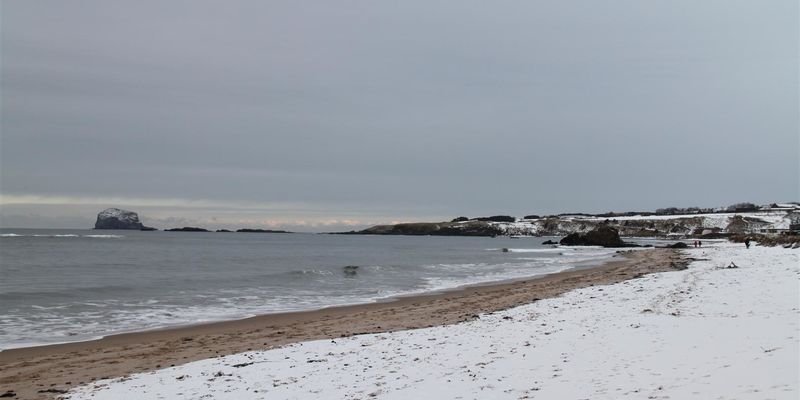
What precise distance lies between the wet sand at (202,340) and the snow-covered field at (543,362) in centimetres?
111

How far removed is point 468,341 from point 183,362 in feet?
19.1

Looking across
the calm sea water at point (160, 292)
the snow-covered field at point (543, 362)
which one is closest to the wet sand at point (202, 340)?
the snow-covered field at point (543, 362)

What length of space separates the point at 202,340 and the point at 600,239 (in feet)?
285

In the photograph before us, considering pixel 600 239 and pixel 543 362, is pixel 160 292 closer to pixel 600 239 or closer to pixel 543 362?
pixel 543 362

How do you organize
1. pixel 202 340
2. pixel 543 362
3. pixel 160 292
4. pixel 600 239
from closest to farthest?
pixel 543 362 → pixel 202 340 → pixel 160 292 → pixel 600 239

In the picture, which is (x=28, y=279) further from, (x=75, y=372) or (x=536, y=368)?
(x=536, y=368)

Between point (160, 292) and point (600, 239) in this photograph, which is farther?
point (600, 239)

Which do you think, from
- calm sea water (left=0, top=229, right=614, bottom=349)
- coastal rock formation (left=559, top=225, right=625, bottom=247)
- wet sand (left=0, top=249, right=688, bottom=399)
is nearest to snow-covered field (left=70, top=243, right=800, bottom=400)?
wet sand (left=0, top=249, right=688, bottom=399)

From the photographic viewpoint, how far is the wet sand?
1062cm

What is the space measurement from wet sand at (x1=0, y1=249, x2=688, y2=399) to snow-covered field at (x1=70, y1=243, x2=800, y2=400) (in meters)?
1.11

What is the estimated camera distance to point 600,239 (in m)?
92.1

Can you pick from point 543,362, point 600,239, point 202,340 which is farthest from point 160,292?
point 600,239

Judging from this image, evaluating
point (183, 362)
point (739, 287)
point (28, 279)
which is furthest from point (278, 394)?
point (28, 279)

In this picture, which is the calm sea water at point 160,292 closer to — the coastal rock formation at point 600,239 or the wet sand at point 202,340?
the wet sand at point 202,340
